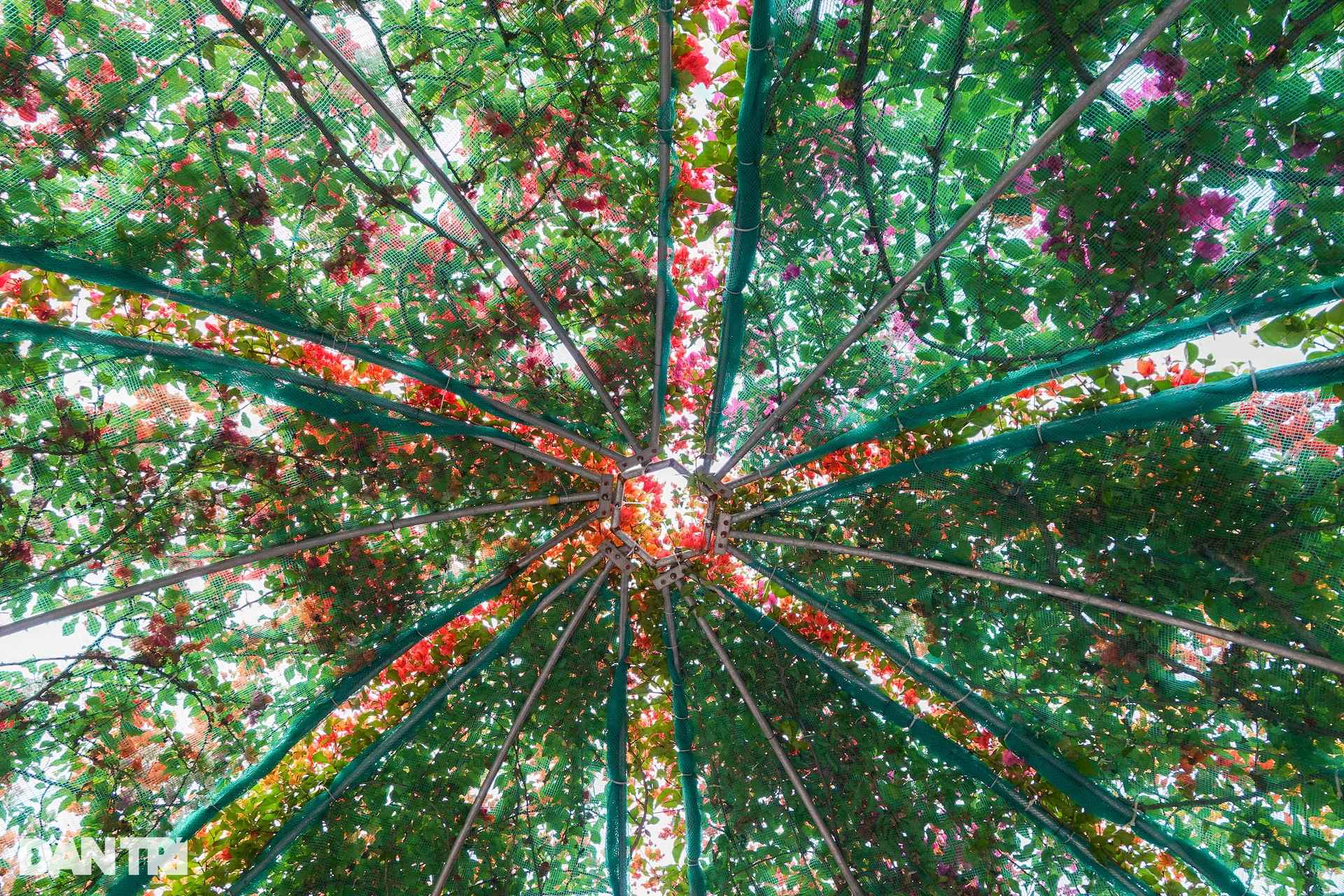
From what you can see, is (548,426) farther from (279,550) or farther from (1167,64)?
(1167,64)

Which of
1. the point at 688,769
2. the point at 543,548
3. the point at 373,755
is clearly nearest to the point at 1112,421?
the point at 543,548

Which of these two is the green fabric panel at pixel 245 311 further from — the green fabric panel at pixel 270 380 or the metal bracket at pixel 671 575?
the metal bracket at pixel 671 575

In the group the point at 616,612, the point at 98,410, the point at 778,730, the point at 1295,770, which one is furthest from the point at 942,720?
the point at 98,410

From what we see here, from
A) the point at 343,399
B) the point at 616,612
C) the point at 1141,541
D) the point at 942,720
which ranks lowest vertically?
the point at 942,720

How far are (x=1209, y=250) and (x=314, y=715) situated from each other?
5.35 metres

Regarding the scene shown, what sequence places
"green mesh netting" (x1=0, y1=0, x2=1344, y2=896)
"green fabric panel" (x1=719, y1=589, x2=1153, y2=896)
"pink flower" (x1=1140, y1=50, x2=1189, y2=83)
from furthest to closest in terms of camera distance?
"green fabric panel" (x1=719, y1=589, x2=1153, y2=896) < "green mesh netting" (x1=0, y1=0, x2=1344, y2=896) < "pink flower" (x1=1140, y1=50, x2=1189, y2=83)

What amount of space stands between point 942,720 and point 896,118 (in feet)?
13.0

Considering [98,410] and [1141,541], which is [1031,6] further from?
[98,410]

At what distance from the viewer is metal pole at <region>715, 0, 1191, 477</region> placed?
2789 mm

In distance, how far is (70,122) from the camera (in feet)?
11.3

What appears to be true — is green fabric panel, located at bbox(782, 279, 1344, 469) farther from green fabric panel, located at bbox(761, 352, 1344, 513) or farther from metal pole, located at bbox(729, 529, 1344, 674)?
→ metal pole, located at bbox(729, 529, 1344, 674)

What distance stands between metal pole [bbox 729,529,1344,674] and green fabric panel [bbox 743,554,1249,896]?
45cm

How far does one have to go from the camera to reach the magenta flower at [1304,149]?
297 cm

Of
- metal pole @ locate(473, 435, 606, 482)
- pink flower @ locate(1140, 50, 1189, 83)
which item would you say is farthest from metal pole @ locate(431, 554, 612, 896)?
pink flower @ locate(1140, 50, 1189, 83)
